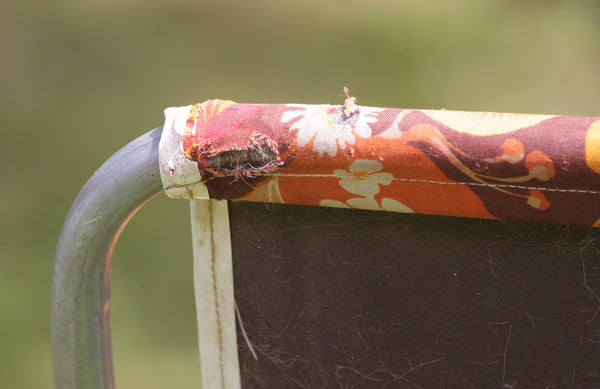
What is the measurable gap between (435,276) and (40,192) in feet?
4.04

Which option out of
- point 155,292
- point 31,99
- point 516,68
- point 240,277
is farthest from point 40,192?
point 240,277

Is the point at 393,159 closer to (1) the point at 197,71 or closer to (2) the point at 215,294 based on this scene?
(2) the point at 215,294

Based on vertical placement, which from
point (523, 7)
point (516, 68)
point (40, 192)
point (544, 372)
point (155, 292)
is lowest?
point (544, 372)

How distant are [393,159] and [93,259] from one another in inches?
4.9

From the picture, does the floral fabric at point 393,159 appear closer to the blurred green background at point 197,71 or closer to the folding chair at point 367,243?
the folding chair at point 367,243

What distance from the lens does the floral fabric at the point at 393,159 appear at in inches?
7.8

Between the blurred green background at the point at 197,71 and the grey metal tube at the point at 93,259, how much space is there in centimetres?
102

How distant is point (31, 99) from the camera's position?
4.36 feet

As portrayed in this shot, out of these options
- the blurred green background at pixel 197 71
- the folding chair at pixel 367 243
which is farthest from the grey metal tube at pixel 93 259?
the blurred green background at pixel 197 71

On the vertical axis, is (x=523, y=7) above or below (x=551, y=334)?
above

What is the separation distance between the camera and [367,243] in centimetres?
24

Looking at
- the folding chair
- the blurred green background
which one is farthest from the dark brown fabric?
the blurred green background

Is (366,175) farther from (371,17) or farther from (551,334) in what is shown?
(371,17)

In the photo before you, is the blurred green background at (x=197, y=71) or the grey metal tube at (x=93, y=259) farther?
the blurred green background at (x=197, y=71)
